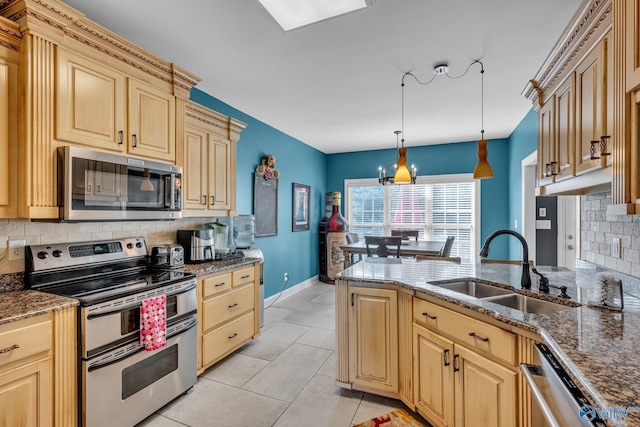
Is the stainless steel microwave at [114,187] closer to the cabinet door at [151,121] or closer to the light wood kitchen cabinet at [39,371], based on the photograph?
the cabinet door at [151,121]

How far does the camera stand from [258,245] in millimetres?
4105

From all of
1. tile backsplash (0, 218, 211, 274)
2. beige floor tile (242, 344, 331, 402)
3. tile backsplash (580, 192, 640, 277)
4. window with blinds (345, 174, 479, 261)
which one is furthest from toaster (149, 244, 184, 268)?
window with blinds (345, 174, 479, 261)

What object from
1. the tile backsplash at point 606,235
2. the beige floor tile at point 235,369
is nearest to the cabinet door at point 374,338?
the beige floor tile at point 235,369

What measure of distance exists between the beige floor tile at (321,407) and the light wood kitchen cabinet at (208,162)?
174 cm

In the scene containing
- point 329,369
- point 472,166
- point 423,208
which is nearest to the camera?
point 329,369

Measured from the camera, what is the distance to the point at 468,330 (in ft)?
4.92

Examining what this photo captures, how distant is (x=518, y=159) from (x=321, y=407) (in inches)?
165

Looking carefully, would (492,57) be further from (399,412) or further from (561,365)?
(399,412)

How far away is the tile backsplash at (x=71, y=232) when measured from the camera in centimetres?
176

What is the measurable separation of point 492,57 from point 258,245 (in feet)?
10.7

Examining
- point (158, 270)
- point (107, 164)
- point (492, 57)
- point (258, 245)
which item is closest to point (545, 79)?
point (492, 57)

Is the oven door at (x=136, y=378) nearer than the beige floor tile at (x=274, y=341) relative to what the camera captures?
Yes

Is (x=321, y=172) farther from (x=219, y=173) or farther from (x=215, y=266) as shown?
(x=215, y=266)

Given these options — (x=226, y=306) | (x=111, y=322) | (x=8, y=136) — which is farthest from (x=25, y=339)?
(x=226, y=306)
